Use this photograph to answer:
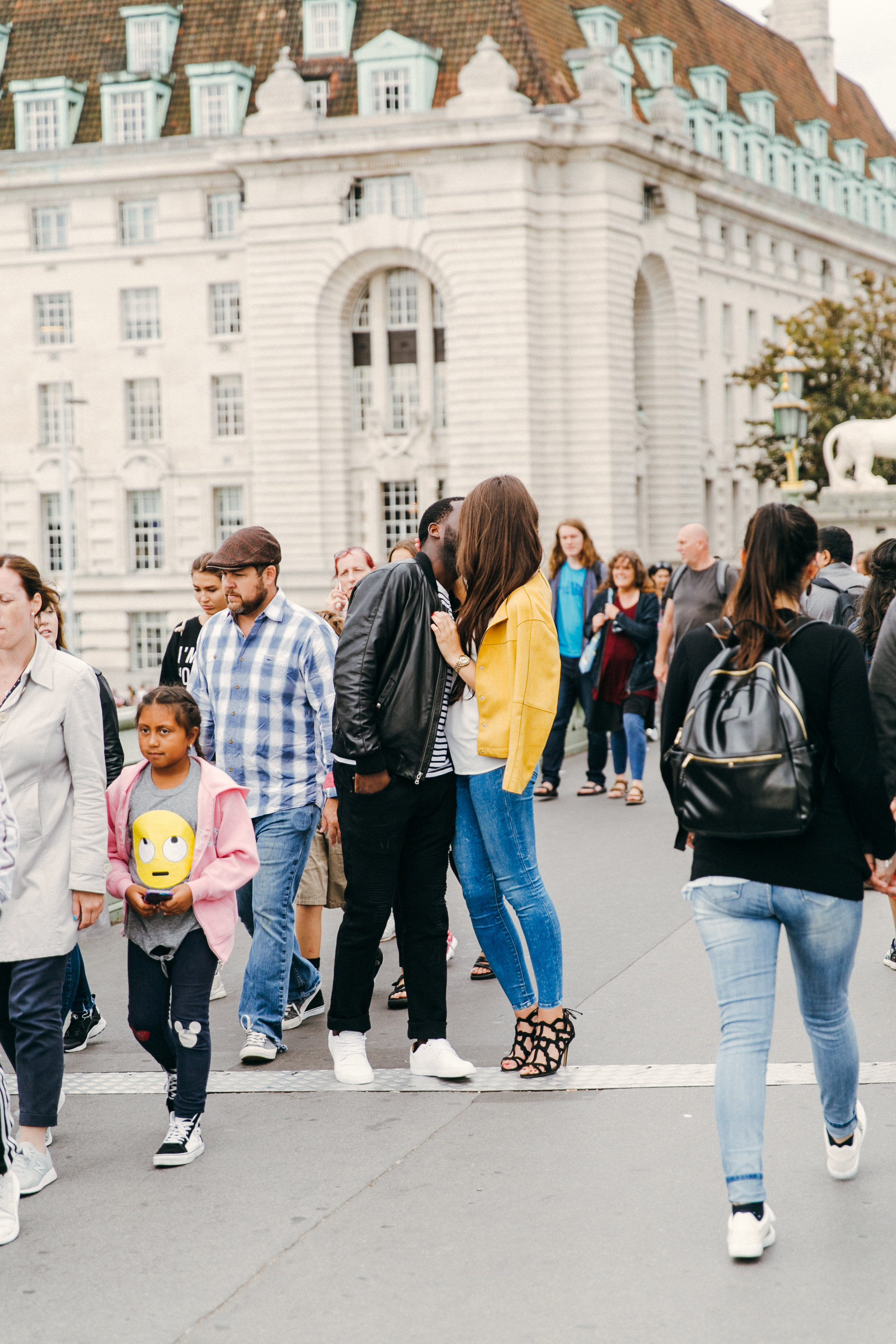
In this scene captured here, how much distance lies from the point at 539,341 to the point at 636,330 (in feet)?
21.9

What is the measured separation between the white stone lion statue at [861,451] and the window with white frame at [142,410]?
108 feet

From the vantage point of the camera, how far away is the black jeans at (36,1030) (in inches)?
206

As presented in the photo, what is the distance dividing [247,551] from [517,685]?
51.9 inches

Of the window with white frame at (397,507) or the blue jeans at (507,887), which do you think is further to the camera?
the window with white frame at (397,507)

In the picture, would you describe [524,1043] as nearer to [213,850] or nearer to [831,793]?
[213,850]

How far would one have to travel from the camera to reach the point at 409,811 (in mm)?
6258

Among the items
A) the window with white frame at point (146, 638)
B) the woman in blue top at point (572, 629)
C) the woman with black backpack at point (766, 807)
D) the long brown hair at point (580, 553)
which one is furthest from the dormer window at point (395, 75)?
the woman with black backpack at point (766, 807)

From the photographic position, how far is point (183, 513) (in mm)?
57438

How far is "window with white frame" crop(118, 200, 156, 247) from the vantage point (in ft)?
189

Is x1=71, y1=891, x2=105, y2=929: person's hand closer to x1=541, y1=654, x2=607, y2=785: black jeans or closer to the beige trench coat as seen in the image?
the beige trench coat

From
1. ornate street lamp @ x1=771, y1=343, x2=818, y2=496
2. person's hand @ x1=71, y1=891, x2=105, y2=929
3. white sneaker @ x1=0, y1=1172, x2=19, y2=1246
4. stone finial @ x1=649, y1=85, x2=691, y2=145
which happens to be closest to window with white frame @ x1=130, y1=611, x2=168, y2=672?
stone finial @ x1=649, y1=85, x2=691, y2=145

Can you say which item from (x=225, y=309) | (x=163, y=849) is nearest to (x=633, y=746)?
(x=163, y=849)

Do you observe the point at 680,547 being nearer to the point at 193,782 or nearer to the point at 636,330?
the point at 193,782

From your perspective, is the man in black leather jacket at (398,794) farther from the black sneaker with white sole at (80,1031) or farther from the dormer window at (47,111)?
the dormer window at (47,111)
